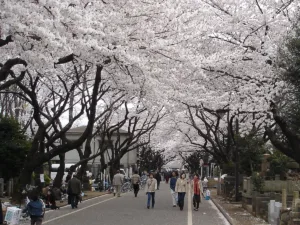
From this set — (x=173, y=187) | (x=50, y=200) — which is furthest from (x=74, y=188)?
(x=173, y=187)

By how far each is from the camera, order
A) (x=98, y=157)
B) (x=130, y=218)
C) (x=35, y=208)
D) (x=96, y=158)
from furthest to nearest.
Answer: (x=98, y=157)
(x=96, y=158)
(x=130, y=218)
(x=35, y=208)

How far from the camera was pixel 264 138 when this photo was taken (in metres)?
27.5

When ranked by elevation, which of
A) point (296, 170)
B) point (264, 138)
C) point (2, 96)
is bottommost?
point (296, 170)

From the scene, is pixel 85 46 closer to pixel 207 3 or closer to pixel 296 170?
pixel 207 3

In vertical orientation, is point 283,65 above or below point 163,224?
above

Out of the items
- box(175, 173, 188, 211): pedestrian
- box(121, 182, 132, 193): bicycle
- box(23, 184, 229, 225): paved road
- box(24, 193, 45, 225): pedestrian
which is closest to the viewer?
box(24, 193, 45, 225): pedestrian

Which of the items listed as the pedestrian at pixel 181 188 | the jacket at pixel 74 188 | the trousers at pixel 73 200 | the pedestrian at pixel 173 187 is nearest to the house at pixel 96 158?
the pedestrian at pixel 173 187

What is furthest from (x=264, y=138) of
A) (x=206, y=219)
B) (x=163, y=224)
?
(x=163, y=224)

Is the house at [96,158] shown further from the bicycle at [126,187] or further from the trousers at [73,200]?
the trousers at [73,200]

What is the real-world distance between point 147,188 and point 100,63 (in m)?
9.06

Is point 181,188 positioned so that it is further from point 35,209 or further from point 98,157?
point 98,157

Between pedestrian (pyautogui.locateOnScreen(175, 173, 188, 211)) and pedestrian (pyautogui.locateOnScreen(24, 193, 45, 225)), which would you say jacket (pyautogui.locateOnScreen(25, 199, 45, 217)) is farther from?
pedestrian (pyautogui.locateOnScreen(175, 173, 188, 211))

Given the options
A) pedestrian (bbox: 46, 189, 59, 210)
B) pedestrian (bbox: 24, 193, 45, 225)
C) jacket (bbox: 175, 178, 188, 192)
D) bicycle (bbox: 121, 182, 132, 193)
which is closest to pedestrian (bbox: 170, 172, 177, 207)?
jacket (bbox: 175, 178, 188, 192)

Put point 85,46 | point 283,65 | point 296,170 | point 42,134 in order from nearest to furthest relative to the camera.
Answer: point 85,46 < point 283,65 < point 42,134 < point 296,170
